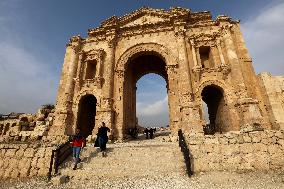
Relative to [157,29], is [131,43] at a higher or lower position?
lower

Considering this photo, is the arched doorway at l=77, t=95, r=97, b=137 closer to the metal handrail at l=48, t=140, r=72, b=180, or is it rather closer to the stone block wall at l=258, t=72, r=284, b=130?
the metal handrail at l=48, t=140, r=72, b=180

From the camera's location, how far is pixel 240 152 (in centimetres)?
767

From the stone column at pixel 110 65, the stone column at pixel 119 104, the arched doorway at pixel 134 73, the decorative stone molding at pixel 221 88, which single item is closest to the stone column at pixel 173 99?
the decorative stone molding at pixel 221 88

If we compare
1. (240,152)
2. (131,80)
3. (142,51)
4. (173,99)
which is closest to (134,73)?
(131,80)

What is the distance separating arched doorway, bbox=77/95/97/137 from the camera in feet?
55.5

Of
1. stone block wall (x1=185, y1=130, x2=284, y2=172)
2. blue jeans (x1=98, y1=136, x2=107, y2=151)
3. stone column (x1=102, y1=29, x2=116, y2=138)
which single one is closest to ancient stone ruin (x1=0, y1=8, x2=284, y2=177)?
stone column (x1=102, y1=29, x2=116, y2=138)

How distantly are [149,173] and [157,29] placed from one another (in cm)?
1383

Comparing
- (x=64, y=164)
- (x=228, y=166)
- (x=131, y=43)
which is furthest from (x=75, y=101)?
(x=228, y=166)

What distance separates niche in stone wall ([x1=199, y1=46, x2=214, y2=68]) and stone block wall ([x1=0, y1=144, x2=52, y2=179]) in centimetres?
1386

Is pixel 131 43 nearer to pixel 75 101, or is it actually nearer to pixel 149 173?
pixel 75 101

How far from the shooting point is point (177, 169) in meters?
7.27

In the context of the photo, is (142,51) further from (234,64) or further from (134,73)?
(234,64)

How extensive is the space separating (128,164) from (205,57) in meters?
13.1

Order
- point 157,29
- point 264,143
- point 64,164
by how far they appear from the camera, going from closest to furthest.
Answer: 1. point 264,143
2. point 64,164
3. point 157,29
